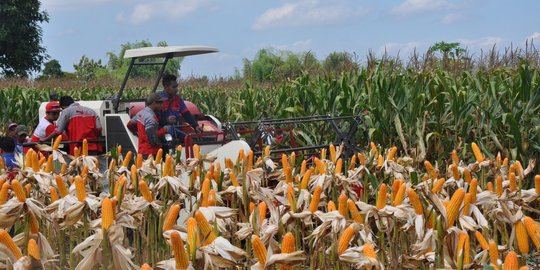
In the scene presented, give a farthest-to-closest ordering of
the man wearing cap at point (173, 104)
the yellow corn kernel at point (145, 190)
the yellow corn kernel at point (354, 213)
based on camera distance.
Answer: the man wearing cap at point (173, 104)
the yellow corn kernel at point (145, 190)
the yellow corn kernel at point (354, 213)

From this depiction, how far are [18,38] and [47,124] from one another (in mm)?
44026

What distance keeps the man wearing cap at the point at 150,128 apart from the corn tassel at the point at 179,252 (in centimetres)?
581

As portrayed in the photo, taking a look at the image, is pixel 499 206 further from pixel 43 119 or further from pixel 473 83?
pixel 43 119

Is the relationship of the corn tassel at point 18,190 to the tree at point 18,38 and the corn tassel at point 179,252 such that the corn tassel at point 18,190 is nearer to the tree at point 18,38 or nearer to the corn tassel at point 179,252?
the corn tassel at point 179,252

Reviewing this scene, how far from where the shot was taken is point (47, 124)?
10.7m

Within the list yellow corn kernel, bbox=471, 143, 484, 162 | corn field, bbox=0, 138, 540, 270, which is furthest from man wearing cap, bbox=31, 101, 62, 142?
yellow corn kernel, bbox=471, 143, 484, 162

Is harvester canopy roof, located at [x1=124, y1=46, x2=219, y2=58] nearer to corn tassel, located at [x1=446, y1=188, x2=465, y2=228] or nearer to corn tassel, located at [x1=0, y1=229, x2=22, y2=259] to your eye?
corn tassel, located at [x1=446, y1=188, x2=465, y2=228]

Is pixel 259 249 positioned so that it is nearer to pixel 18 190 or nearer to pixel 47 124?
pixel 18 190

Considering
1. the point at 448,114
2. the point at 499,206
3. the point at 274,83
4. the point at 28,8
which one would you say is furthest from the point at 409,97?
the point at 28,8

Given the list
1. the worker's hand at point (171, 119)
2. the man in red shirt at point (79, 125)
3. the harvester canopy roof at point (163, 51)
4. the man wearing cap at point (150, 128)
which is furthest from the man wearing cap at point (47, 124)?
the worker's hand at point (171, 119)

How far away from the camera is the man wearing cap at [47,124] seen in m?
10.6

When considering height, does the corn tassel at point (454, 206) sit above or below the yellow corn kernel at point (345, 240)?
above

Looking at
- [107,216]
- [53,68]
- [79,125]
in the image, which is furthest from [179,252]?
[53,68]

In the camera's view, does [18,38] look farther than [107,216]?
Yes
